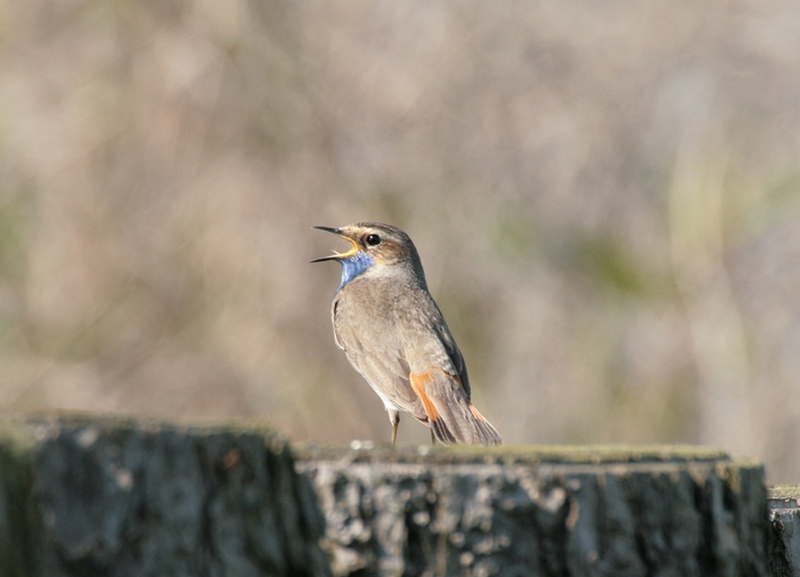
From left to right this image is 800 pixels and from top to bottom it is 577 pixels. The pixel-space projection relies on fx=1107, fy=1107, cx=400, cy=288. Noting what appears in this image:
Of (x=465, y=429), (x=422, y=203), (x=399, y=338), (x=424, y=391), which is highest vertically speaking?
(x=422, y=203)

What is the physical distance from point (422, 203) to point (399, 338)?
4.65 m

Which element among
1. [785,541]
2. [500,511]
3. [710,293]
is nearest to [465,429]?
[785,541]

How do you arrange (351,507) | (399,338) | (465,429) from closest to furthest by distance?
(351,507) → (465,429) → (399,338)

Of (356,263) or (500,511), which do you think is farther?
(356,263)

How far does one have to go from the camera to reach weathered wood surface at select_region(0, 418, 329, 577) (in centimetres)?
197

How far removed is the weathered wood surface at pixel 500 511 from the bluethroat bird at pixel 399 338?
7.49 feet

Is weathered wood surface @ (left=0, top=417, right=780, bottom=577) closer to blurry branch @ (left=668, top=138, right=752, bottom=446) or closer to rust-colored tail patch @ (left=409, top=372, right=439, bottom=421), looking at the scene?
rust-colored tail patch @ (left=409, top=372, right=439, bottom=421)

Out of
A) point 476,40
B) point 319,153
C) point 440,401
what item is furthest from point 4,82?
point 440,401

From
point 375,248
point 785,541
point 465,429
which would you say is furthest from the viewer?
point 375,248

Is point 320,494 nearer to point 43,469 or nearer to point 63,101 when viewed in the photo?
point 43,469

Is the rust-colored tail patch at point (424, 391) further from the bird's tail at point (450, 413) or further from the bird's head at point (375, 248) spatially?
the bird's head at point (375, 248)

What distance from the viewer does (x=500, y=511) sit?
251 centimetres

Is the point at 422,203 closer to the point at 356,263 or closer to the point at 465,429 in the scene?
the point at 356,263

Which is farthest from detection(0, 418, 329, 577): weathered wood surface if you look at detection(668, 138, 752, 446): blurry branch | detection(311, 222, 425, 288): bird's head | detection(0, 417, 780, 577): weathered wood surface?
detection(668, 138, 752, 446): blurry branch
